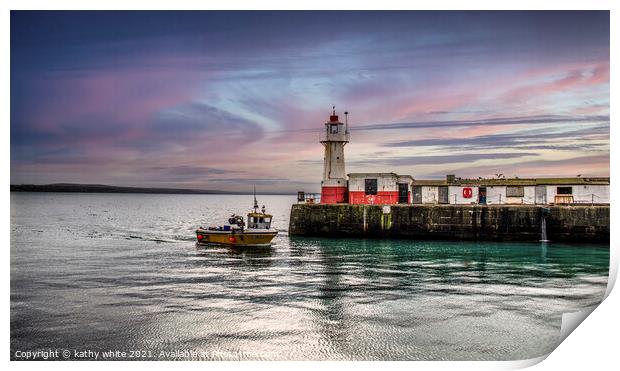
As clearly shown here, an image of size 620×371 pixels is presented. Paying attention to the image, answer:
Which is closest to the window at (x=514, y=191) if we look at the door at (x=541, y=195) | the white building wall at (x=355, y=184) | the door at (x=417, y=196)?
the door at (x=541, y=195)

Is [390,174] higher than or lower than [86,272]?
higher

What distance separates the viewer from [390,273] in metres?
18.0

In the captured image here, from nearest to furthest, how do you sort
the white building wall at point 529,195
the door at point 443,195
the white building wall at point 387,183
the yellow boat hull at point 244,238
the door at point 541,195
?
the yellow boat hull at point 244,238, the door at point 541,195, the white building wall at point 529,195, the door at point 443,195, the white building wall at point 387,183

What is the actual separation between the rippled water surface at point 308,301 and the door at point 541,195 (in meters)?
4.65

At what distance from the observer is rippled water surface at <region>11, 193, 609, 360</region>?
10461 millimetres

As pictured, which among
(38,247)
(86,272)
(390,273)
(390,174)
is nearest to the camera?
(390,273)

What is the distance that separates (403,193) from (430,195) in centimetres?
149

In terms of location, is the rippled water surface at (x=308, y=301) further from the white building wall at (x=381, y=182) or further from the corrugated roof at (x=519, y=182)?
the white building wall at (x=381, y=182)

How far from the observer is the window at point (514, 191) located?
29.1m

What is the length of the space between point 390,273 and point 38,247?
61.5 ft
